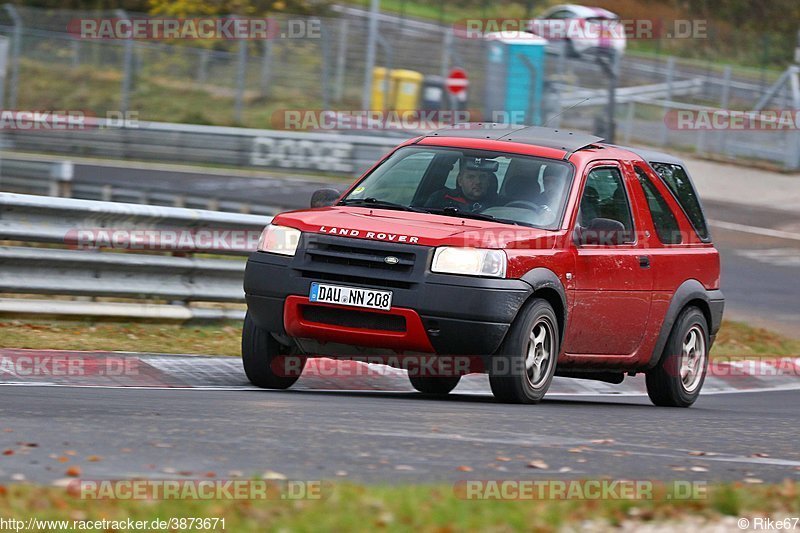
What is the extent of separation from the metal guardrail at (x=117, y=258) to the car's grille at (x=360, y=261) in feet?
10.5

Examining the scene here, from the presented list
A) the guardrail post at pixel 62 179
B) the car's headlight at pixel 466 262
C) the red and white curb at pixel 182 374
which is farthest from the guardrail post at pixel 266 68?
the car's headlight at pixel 466 262

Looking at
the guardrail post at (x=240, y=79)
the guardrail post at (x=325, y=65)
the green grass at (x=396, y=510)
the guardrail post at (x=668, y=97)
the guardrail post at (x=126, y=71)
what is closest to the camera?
the green grass at (x=396, y=510)

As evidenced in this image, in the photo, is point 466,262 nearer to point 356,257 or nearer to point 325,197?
point 356,257

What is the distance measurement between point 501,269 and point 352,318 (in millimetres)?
943

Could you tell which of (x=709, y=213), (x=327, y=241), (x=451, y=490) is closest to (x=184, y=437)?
(x=451, y=490)

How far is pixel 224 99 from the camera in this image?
33.1 m

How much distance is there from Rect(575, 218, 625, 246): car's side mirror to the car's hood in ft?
1.24

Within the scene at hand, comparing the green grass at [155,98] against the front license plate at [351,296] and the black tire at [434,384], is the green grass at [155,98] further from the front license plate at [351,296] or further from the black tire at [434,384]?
the front license plate at [351,296]

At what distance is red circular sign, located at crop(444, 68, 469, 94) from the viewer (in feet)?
107

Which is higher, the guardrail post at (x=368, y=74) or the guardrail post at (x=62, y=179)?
the guardrail post at (x=368, y=74)

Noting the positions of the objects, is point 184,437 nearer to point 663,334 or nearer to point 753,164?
point 663,334

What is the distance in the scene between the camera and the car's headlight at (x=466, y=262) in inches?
338

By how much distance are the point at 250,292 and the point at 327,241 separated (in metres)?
0.63

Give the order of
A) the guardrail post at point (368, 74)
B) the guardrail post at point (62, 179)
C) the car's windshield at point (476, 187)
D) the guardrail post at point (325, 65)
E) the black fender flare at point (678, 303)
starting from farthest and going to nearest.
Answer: the guardrail post at point (368, 74) < the guardrail post at point (325, 65) < the guardrail post at point (62, 179) < the black fender flare at point (678, 303) < the car's windshield at point (476, 187)
